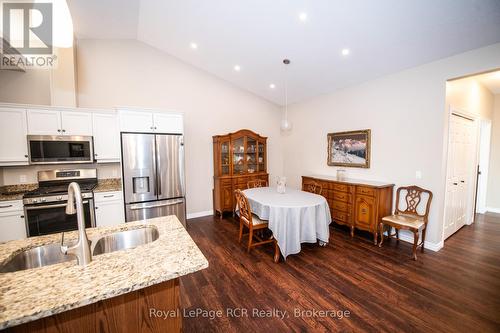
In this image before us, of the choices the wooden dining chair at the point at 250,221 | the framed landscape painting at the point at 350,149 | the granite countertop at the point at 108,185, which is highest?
the framed landscape painting at the point at 350,149

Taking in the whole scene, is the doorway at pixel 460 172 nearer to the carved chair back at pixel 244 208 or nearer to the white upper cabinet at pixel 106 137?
the carved chair back at pixel 244 208

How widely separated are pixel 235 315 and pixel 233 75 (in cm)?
447

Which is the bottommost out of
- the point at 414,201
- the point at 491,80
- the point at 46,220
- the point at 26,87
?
the point at 46,220

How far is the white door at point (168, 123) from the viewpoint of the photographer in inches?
144

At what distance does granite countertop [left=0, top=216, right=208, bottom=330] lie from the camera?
0.83 metres

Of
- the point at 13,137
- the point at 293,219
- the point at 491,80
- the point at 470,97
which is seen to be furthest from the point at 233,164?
the point at 491,80

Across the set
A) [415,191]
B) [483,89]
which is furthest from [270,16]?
[483,89]

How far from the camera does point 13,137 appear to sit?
293cm

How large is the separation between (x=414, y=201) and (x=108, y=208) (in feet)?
16.1

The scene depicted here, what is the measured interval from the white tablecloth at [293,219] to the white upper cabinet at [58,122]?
298 centimetres

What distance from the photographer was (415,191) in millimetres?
3289

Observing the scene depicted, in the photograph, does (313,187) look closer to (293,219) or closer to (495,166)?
(293,219)

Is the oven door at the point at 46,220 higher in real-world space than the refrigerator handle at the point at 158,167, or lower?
lower

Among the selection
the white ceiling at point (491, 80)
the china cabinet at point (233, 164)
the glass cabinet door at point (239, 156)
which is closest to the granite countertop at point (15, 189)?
the china cabinet at point (233, 164)
